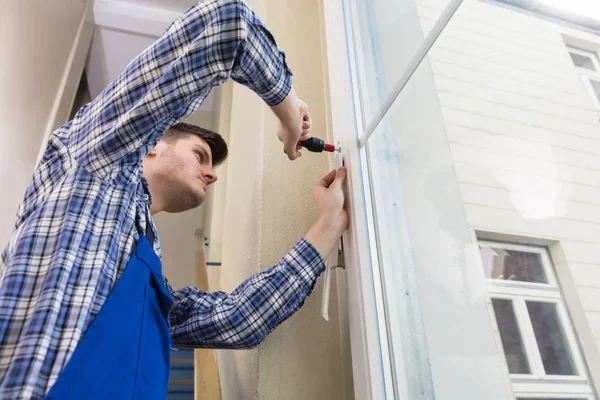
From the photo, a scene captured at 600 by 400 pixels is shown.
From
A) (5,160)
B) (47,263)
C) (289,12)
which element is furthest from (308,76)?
(5,160)

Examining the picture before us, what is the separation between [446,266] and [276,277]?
0.32 m

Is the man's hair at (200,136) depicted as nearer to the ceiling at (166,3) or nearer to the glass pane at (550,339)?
the glass pane at (550,339)

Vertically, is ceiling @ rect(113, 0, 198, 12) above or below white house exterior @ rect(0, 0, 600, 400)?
above

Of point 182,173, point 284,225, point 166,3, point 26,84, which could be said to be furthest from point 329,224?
point 166,3

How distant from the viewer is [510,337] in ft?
1.71

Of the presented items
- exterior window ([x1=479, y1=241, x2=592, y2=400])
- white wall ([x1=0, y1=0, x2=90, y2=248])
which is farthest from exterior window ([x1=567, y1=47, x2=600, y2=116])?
white wall ([x1=0, y1=0, x2=90, y2=248])

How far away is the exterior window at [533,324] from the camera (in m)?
0.43

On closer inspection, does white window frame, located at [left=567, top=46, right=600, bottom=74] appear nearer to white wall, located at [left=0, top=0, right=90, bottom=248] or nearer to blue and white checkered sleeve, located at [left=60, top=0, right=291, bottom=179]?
blue and white checkered sleeve, located at [left=60, top=0, right=291, bottom=179]

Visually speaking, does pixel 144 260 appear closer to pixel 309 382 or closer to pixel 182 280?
pixel 309 382

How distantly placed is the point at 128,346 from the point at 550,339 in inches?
20.3

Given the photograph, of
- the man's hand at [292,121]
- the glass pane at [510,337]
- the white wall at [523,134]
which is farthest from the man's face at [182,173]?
the glass pane at [510,337]

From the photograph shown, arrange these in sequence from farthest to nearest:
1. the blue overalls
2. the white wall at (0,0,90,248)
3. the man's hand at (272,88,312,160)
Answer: the white wall at (0,0,90,248)
the man's hand at (272,88,312,160)
the blue overalls

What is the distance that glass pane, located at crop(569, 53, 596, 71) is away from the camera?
432mm

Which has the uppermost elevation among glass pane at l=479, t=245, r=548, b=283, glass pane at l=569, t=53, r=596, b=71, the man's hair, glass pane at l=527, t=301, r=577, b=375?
the man's hair
